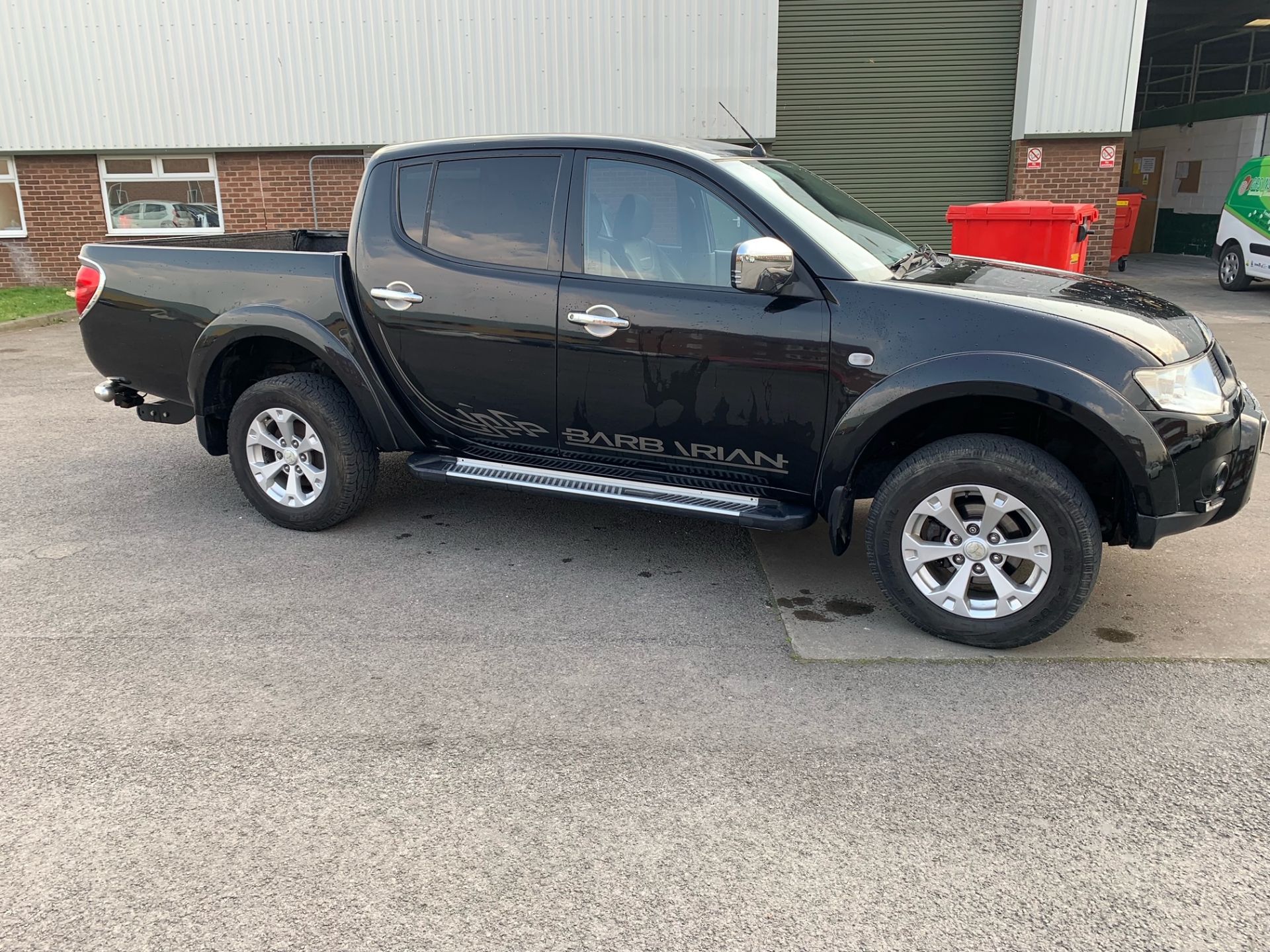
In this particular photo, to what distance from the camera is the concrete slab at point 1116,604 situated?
150 inches

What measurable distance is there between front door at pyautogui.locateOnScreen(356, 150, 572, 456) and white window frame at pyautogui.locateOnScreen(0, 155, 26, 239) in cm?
Answer: 1441

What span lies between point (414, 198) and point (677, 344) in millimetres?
1526

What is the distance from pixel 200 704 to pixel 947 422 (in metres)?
2.92

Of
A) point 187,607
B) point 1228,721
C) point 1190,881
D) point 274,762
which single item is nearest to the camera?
point 1190,881

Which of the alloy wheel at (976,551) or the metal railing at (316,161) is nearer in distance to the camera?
the alloy wheel at (976,551)

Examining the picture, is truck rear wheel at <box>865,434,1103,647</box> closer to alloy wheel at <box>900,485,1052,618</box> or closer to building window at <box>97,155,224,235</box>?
alloy wheel at <box>900,485,1052,618</box>

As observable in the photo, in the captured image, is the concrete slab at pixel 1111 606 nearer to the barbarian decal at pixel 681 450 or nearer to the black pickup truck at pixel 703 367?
the black pickup truck at pixel 703 367

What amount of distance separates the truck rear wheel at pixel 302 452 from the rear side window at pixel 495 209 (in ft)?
3.11

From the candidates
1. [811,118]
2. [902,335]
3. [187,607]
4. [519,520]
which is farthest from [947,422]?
[811,118]

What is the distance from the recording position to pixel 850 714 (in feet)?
11.0

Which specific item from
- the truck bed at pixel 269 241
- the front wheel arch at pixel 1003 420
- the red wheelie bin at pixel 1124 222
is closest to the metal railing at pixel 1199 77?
the red wheelie bin at pixel 1124 222

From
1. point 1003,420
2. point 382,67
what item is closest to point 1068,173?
point 382,67

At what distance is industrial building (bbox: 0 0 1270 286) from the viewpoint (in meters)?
14.7

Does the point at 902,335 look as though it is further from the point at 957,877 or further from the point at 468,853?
the point at 468,853
